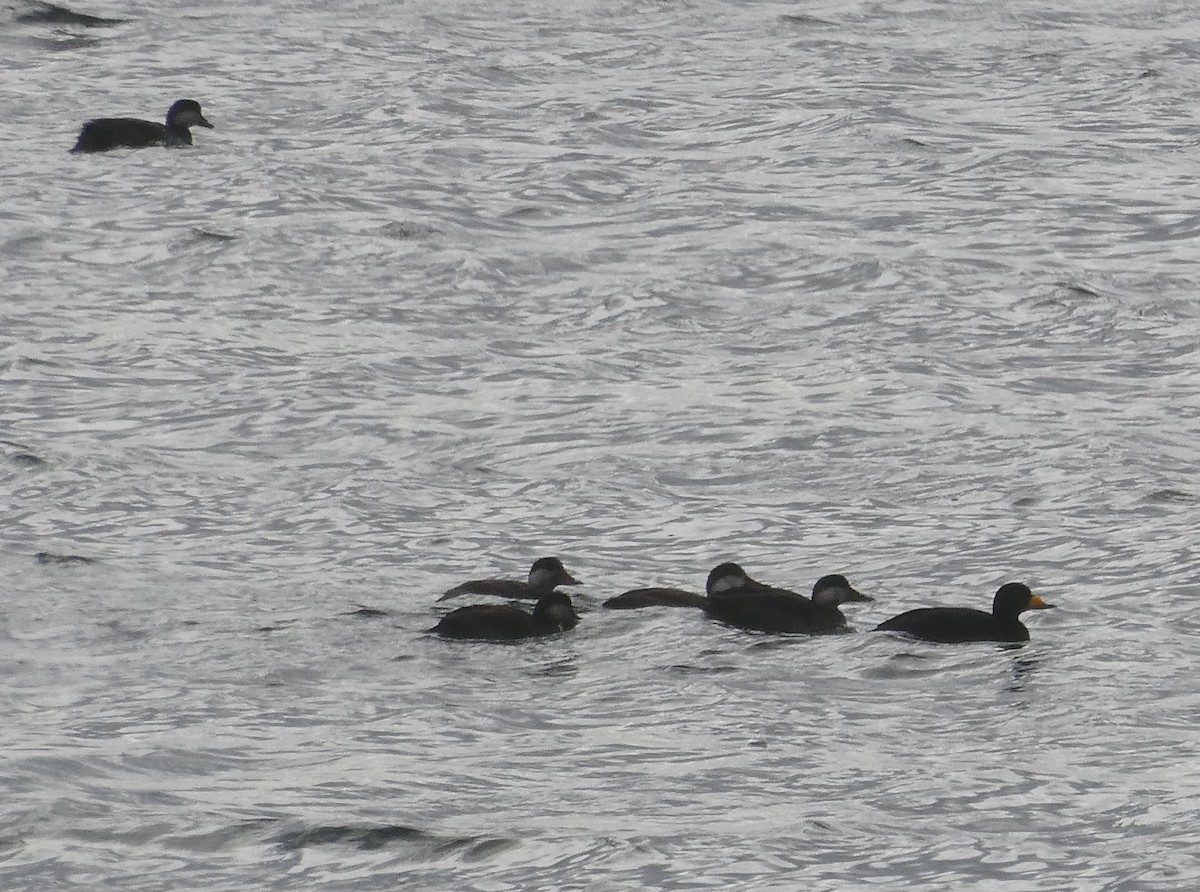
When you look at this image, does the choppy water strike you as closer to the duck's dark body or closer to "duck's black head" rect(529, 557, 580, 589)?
the duck's dark body

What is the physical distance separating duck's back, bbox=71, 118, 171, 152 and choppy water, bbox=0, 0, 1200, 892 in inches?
6.8

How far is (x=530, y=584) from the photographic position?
13.2m

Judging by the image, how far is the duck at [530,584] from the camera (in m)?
13.1

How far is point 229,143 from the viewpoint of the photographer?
24938 millimetres

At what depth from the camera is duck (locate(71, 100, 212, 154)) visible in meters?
23.9

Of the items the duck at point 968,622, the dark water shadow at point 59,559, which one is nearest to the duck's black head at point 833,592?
the duck at point 968,622

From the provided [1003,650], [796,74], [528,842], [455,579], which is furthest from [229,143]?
[528,842]

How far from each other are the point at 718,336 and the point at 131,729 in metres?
8.57

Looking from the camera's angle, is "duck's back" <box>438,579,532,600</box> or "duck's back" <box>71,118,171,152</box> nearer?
"duck's back" <box>438,579,532,600</box>

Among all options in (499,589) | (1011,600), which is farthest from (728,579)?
(1011,600)

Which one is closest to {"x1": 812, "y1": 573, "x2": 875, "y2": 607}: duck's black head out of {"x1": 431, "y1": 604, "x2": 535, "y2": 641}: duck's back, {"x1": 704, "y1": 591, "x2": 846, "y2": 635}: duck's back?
{"x1": 704, "y1": 591, "x2": 846, "y2": 635}: duck's back

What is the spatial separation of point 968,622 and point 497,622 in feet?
7.92

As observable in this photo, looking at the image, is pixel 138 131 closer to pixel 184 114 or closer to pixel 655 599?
pixel 184 114

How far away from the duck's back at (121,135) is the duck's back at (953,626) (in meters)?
13.3
